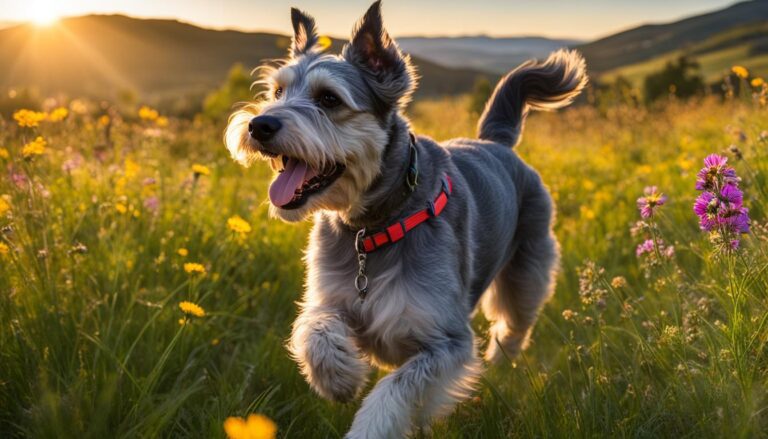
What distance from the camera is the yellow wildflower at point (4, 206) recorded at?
3.27 metres

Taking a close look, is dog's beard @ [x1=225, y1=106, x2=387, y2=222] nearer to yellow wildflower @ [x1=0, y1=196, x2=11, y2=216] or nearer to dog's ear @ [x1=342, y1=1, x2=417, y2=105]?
dog's ear @ [x1=342, y1=1, x2=417, y2=105]

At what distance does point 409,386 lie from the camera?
9.55ft

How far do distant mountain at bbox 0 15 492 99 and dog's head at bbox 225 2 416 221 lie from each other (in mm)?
50540

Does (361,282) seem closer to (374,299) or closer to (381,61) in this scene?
(374,299)

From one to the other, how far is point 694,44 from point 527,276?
100 metres

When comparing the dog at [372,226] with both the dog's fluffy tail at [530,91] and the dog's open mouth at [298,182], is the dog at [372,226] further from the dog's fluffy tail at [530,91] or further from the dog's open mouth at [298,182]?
the dog's fluffy tail at [530,91]

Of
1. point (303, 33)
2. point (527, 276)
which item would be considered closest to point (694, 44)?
point (527, 276)

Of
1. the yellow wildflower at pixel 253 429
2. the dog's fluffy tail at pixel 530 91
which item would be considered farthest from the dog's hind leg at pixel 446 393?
the dog's fluffy tail at pixel 530 91

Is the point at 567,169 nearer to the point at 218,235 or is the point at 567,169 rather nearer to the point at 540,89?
the point at 540,89

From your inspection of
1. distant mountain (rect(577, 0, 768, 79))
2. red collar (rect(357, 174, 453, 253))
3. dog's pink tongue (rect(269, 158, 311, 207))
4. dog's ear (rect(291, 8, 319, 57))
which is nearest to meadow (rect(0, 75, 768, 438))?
dog's pink tongue (rect(269, 158, 311, 207))

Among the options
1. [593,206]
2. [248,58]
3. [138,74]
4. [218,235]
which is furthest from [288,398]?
[248,58]

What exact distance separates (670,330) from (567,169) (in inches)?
276

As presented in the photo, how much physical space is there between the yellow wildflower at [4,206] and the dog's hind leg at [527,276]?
124 inches

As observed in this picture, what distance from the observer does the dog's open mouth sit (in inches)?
128
